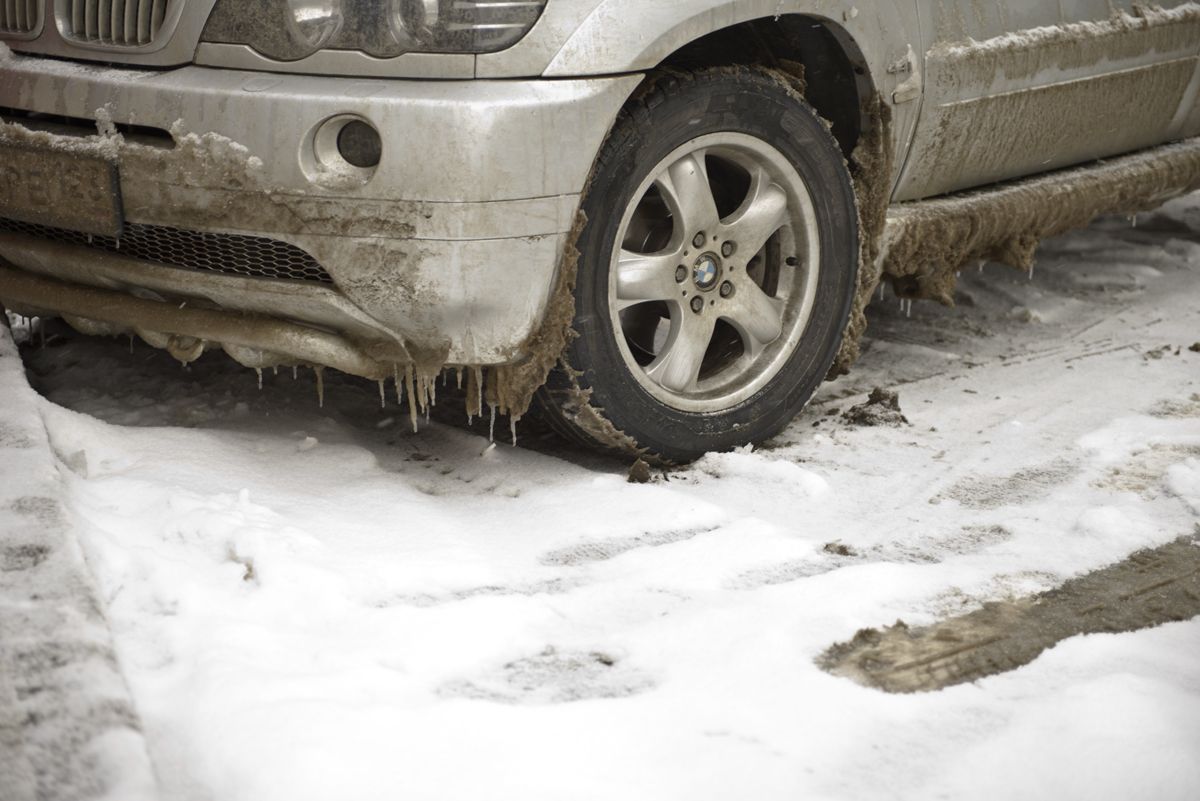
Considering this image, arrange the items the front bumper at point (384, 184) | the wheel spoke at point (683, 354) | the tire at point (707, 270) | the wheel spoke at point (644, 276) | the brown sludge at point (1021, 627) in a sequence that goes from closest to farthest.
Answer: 1. the brown sludge at point (1021, 627)
2. the front bumper at point (384, 184)
3. the tire at point (707, 270)
4. the wheel spoke at point (644, 276)
5. the wheel spoke at point (683, 354)

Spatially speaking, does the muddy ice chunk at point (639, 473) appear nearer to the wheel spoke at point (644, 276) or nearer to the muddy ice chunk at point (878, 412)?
the wheel spoke at point (644, 276)

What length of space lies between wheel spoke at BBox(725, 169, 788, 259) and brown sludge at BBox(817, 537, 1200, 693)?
44.3 inches

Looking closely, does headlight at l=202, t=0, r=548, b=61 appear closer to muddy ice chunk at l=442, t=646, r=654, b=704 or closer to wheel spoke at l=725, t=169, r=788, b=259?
wheel spoke at l=725, t=169, r=788, b=259

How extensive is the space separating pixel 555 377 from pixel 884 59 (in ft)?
4.01

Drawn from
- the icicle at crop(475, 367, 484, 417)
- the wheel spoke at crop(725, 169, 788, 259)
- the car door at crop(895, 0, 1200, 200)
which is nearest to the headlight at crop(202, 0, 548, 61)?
the icicle at crop(475, 367, 484, 417)

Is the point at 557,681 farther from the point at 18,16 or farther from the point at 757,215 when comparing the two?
the point at 18,16

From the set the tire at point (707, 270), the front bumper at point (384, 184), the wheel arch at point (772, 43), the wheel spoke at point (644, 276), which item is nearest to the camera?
the front bumper at point (384, 184)

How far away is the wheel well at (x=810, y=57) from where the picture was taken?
337 cm

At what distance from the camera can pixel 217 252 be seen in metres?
2.97

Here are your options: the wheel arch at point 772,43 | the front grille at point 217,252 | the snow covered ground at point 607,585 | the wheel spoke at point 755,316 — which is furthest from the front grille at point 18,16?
the wheel spoke at point 755,316

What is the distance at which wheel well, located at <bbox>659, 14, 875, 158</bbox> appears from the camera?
337cm

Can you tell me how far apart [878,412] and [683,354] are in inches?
30.8

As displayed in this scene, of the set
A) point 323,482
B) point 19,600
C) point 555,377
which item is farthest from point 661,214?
point 19,600

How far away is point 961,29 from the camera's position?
3.70 metres
